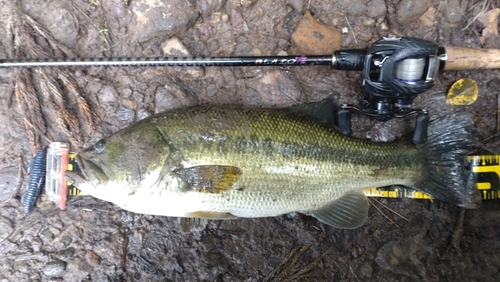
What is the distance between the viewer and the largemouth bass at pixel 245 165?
2.55 meters

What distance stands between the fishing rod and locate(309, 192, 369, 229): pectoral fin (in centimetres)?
52

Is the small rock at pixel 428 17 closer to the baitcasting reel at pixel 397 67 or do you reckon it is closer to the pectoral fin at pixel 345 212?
the baitcasting reel at pixel 397 67

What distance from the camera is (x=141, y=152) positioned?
2576 mm

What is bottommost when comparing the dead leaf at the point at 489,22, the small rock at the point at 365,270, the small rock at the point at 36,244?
the small rock at the point at 365,270

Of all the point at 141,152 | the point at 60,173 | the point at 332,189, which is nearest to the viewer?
the point at 141,152

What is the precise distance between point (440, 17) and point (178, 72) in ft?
7.36

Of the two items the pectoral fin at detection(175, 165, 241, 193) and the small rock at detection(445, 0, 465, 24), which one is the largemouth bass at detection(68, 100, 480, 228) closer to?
the pectoral fin at detection(175, 165, 241, 193)

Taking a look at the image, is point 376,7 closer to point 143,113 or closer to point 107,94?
point 143,113

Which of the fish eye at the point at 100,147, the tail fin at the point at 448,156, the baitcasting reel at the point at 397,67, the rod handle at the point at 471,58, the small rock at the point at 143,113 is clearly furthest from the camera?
the small rock at the point at 143,113

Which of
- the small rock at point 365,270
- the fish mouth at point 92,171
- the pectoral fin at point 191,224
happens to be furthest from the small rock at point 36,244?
the small rock at point 365,270

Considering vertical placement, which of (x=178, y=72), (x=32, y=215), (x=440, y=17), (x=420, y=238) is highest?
(x=440, y=17)

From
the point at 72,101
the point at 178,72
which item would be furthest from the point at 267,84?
the point at 72,101

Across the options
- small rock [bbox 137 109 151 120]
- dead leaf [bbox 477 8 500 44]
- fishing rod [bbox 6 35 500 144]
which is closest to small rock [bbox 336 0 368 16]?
fishing rod [bbox 6 35 500 144]

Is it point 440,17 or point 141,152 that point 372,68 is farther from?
point 141,152
